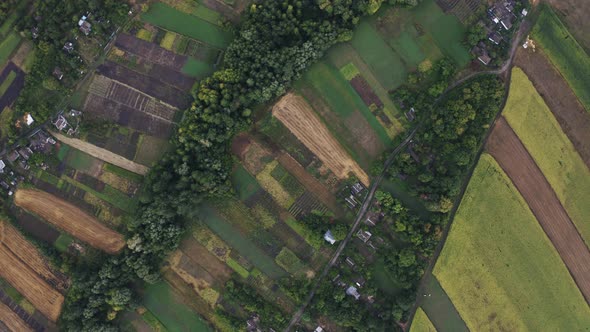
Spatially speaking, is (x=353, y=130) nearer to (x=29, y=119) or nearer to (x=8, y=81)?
(x=29, y=119)

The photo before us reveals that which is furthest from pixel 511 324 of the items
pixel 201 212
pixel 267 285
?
pixel 201 212

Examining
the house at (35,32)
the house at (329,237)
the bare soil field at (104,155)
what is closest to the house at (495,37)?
the house at (329,237)

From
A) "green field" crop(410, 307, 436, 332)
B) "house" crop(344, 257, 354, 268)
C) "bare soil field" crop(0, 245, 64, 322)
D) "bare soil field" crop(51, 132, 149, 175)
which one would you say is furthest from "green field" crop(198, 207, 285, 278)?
"bare soil field" crop(0, 245, 64, 322)

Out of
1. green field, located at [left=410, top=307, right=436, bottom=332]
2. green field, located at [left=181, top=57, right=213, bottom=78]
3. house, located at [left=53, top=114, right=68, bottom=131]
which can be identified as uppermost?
house, located at [left=53, top=114, right=68, bottom=131]

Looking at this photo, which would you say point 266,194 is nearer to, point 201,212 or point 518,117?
point 201,212

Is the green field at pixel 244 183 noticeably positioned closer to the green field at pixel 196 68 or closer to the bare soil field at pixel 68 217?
the green field at pixel 196 68

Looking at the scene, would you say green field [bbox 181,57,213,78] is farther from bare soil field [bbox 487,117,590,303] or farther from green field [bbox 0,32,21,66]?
bare soil field [bbox 487,117,590,303]
